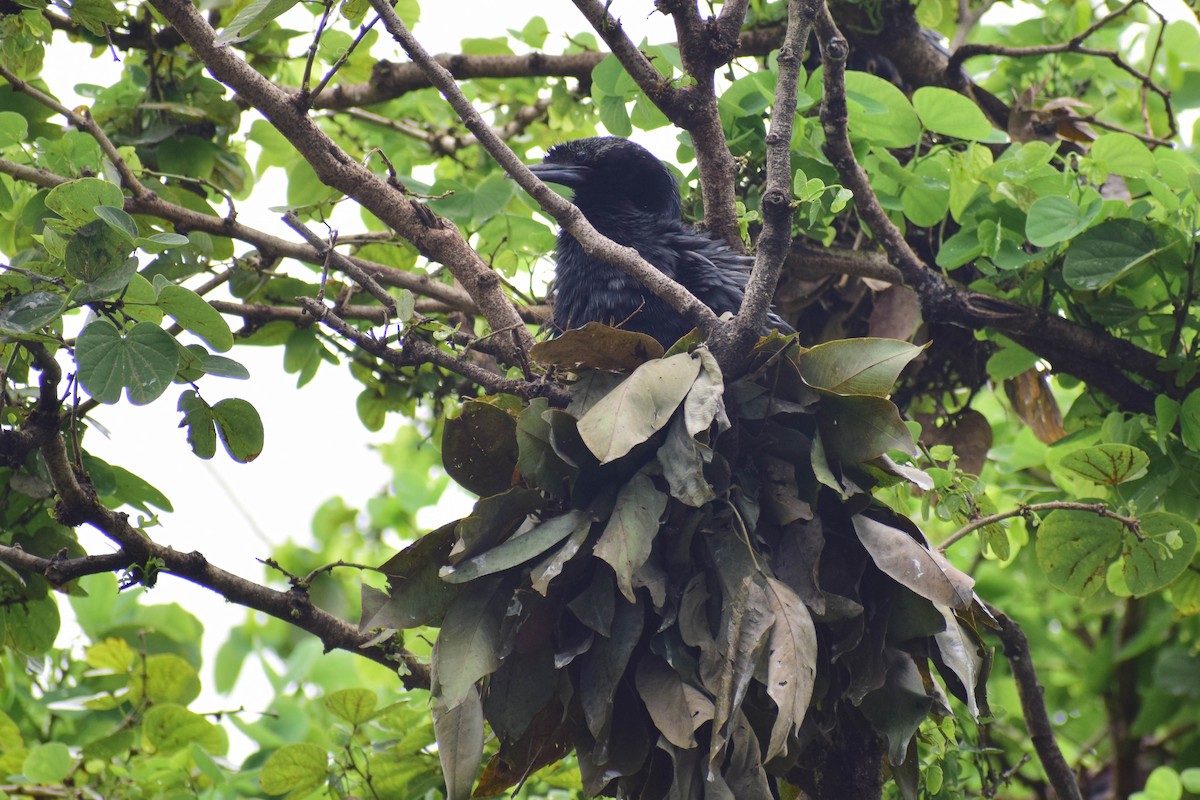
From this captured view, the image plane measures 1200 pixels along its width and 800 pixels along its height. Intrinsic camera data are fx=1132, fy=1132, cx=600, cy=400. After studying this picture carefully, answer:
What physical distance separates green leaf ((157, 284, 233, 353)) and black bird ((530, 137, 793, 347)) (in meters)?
0.75

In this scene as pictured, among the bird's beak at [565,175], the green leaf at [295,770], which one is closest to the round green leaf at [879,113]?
the bird's beak at [565,175]

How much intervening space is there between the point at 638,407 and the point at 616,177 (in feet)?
4.99

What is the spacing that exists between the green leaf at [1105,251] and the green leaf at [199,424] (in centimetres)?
173

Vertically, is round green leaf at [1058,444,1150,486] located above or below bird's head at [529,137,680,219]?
below

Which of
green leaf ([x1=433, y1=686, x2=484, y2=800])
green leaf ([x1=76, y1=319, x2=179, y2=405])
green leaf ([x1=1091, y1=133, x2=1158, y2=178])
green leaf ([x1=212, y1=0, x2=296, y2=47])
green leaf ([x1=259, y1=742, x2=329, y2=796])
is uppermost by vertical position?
green leaf ([x1=212, y1=0, x2=296, y2=47])

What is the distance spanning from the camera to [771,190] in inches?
67.8

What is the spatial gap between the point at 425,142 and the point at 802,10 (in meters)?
2.00

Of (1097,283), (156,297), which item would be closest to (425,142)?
(156,297)

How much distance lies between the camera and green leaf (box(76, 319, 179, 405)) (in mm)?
1765

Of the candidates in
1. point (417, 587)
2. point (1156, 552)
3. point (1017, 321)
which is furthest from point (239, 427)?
point (1156, 552)

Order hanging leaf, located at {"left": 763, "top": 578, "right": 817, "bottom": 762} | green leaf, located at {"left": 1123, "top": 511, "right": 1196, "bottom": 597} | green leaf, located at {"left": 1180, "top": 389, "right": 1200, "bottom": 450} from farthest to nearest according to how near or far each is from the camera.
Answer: green leaf, located at {"left": 1180, "top": 389, "right": 1200, "bottom": 450} → green leaf, located at {"left": 1123, "top": 511, "right": 1196, "bottom": 597} → hanging leaf, located at {"left": 763, "top": 578, "right": 817, "bottom": 762}

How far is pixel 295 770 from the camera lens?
2.37 metres

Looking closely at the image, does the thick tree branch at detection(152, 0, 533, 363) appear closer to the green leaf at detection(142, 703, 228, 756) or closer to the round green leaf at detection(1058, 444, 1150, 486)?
the round green leaf at detection(1058, 444, 1150, 486)

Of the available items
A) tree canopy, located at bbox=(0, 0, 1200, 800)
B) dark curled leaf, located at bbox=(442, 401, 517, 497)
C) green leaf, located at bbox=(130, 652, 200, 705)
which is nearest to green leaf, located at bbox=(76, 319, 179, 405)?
tree canopy, located at bbox=(0, 0, 1200, 800)
